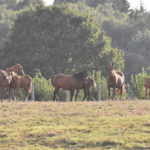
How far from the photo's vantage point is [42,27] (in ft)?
173

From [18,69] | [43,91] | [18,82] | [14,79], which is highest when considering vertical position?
[18,69]

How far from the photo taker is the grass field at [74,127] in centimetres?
1319

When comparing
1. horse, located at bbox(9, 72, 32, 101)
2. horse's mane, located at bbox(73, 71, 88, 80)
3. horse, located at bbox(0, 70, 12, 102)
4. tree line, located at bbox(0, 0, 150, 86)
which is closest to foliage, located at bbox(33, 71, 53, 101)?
horse, located at bbox(9, 72, 32, 101)

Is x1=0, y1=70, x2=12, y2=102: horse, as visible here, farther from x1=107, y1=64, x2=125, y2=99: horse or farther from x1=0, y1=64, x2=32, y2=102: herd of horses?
x1=107, y1=64, x2=125, y2=99: horse

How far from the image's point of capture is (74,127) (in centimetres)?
1523

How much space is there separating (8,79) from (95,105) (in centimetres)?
467

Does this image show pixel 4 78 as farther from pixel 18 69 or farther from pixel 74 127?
pixel 74 127

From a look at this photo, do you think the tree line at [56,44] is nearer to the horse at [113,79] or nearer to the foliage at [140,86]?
the foliage at [140,86]

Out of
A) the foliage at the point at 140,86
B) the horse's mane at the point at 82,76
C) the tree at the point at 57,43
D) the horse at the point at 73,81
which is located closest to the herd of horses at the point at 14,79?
the horse at the point at 73,81

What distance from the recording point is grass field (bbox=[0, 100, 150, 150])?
13.2 metres

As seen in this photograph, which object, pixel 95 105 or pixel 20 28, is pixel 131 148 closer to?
pixel 95 105

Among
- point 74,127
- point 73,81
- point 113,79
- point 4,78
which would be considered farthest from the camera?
point 73,81

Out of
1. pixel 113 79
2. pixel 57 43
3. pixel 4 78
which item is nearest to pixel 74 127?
pixel 4 78

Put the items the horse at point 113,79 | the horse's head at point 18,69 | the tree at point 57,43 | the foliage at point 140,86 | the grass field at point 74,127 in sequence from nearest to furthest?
the grass field at point 74,127 → the horse's head at point 18,69 → the horse at point 113,79 → the foliage at point 140,86 → the tree at point 57,43
